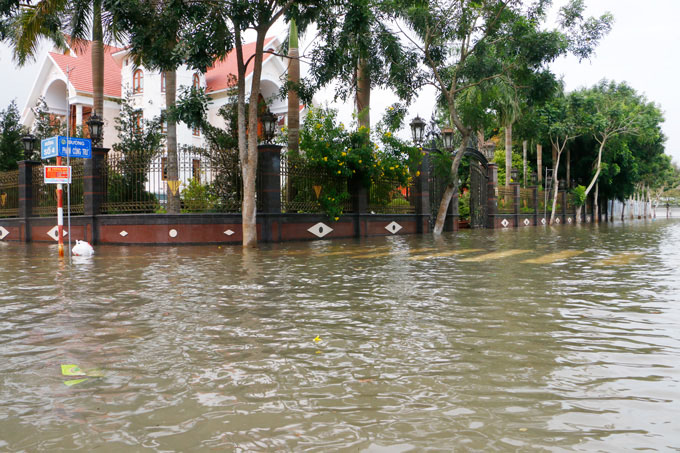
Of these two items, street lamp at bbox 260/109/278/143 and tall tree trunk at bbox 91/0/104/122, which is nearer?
street lamp at bbox 260/109/278/143

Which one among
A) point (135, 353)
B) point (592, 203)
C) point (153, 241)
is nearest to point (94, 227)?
point (153, 241)

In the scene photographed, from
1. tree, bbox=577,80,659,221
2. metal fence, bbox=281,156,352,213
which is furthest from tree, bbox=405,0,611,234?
tree, bbox=577,80,659,221

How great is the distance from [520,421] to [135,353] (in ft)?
9.29

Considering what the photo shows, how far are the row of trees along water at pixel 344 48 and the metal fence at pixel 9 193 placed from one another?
→ 465 cm

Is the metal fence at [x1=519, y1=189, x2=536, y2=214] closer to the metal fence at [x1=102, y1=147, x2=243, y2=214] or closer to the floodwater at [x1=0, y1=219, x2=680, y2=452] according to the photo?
the metal fence at [x1=102, y1=147, x2=243, y2=214]

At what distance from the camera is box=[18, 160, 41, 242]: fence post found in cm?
2153

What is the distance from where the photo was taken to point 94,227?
731 inches

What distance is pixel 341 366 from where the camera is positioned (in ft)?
12.9

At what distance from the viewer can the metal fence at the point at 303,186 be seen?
64.0ft

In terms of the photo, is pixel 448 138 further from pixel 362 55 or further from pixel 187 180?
pixel 187 180

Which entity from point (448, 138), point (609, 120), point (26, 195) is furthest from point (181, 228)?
point (609, 120)

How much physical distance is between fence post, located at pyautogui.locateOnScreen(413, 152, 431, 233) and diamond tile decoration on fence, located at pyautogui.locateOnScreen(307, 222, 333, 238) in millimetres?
6106

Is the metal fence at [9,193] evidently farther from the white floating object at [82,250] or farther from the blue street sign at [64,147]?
the white floating object at [82,250]

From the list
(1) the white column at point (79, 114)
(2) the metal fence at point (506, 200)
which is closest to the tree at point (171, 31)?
(1) the white column at point (79, 114)
